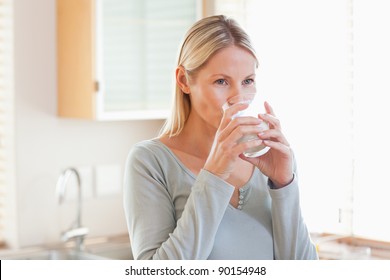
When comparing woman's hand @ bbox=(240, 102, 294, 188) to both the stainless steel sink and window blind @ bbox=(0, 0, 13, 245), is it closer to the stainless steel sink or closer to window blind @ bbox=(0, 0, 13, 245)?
the stainless steel sink

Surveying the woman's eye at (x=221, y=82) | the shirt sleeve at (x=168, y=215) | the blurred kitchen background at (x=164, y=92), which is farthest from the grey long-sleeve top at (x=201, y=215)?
the blurred kitchen background at (x=164, y=92)

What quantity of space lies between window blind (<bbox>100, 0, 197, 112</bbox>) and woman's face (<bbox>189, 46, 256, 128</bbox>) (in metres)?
1.35

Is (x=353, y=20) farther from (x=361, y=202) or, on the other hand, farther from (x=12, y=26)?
(x=12, y=26)

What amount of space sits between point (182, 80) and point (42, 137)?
1.43m

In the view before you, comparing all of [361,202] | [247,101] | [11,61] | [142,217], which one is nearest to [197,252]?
[142,217]

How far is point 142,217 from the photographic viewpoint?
100 cm

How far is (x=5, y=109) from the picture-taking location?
2.38 metres

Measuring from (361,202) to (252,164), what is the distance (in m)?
1.24

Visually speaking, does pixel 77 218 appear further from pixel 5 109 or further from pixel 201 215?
pixel 201 215

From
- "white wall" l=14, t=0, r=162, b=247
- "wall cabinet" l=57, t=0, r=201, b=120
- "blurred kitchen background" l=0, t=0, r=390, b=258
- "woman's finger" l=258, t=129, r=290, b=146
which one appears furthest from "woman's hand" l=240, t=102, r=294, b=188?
"white wall" l=14, t=0, r=162, b=247

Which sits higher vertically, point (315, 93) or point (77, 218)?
point (315, 93)

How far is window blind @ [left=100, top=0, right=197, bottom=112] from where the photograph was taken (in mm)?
2357

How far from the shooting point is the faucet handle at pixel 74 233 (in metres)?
2.35

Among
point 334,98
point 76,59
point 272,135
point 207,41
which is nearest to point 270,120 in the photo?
point 272,135
